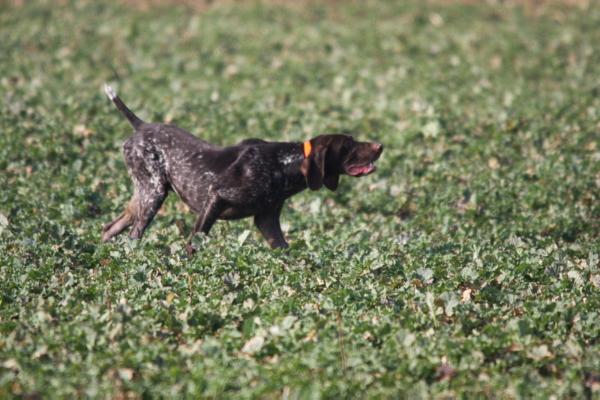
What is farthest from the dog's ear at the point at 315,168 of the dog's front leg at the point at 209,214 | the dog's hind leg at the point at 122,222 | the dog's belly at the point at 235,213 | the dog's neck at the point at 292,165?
the dog's hind leg at the point at 122,222

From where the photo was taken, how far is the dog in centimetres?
977

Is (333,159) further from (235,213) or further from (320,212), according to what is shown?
(320,212)

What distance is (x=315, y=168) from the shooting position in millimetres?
9688

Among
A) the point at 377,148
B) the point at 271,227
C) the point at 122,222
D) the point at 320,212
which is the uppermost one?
the point at 377,148

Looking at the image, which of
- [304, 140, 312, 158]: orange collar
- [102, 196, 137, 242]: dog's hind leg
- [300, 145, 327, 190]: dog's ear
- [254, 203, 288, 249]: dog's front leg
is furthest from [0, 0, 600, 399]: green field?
[304, 140, 312, 158]: orange collar

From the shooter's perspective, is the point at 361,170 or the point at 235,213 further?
the point at 235,213

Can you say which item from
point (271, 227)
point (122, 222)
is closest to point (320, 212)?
point (271, 227)

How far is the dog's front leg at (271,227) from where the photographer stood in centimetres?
1016

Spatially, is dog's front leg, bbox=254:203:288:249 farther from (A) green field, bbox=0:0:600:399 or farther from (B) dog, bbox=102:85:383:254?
(A) green field, bbox=0:0:600:399

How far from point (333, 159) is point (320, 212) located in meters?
2.22

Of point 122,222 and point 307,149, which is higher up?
point 307,149

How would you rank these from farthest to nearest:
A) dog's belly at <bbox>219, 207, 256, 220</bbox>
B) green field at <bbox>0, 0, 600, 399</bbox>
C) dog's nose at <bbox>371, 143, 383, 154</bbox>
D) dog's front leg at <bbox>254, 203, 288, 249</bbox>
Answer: dog's front leg at <bbox>254, 203, 288, 249</bbox> < dog's belly at <bbox>219, 207, 256, 220</bbox> < dog's nose at <bbox>371, 143, 383, 154</bbox> < green field at <bbox>0, 0, 600, 399</bbox>

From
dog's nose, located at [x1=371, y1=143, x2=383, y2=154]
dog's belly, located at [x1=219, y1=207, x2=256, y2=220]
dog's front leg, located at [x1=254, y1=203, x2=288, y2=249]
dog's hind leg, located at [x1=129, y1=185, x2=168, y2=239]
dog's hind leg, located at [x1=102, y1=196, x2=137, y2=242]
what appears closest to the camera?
dog's nose, located at [x1=371, y1=143, x2=383, y2=154]

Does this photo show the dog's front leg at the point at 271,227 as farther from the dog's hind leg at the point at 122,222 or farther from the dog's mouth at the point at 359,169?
the dog's hind leg at the point at 122,222
